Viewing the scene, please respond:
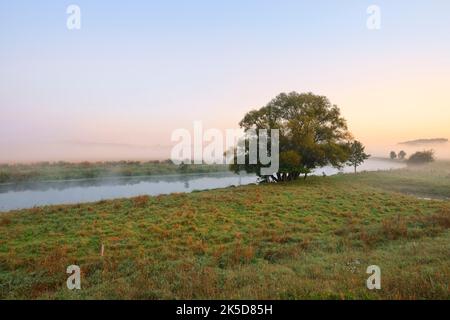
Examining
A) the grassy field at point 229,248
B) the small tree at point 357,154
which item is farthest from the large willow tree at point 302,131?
the small tree at point 357,154

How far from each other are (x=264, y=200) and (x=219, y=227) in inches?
316

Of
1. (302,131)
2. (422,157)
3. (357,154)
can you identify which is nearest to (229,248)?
(302,131)

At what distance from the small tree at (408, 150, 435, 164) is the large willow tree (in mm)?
59064

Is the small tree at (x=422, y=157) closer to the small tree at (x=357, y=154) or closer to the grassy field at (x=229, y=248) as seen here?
the small tree at (x=357, y=154)

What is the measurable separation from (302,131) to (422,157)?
66762mm

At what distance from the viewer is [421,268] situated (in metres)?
6.83

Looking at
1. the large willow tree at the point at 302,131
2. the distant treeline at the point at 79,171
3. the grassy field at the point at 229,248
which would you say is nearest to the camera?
the grassy field at the point at 229,248

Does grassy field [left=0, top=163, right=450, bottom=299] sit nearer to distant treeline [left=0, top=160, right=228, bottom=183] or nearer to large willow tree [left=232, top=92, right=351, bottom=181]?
large willow tree [left=232, top=92, right=351, bottom=181]

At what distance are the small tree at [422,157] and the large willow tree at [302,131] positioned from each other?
194ft

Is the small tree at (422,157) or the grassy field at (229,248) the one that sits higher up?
the small tree at (422,157)

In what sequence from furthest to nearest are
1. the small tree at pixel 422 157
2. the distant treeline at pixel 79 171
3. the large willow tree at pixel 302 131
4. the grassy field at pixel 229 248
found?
the small tree at pixel 422 157 → the distant treeline at pixel 79 171 → the large willow tree at pixel 302 131 → the grassy field at pixel 229 248

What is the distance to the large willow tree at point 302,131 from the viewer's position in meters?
32.0

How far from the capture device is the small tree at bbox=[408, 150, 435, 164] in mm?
75694
